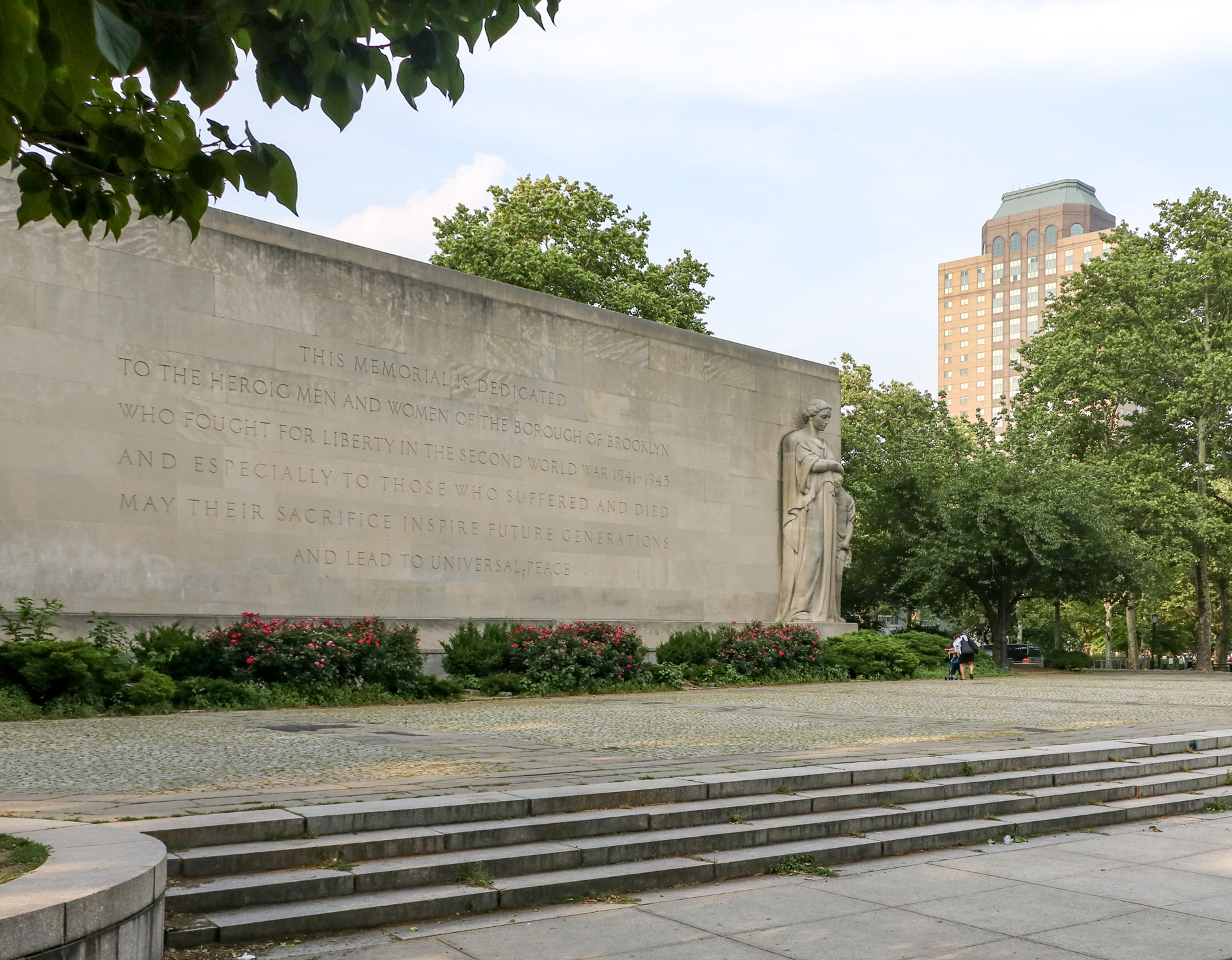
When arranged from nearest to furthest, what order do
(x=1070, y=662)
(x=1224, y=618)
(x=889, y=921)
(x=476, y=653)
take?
(x=889, y=921), (x=476, y=653), (x=1070, y=662), (x=1224, y=618)

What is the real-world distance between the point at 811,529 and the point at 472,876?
20.9 metres

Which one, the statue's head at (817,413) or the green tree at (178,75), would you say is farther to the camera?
the statue's head at (817,413)

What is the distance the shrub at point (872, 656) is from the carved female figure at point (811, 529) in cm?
151

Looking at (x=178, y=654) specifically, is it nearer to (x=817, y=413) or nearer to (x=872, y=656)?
(x=872, y=656)

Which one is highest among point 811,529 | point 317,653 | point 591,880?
point 811,529

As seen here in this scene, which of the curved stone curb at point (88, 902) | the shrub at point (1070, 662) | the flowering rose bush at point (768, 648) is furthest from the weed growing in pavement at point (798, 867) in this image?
the shrub at point (1070, 662)

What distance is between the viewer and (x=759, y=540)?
26.7 metres

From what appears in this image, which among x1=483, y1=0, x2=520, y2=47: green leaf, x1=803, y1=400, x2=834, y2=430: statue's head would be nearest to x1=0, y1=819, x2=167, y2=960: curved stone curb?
x1=483, y1=0, x2=520, y2=47: green leaf

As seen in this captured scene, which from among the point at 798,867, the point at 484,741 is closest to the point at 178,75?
the point at 798,867

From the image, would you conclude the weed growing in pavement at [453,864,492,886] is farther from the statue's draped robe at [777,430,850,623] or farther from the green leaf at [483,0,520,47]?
the statue's draped robe at [777,430,850,623]

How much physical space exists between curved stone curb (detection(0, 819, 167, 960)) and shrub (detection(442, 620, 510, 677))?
497 inches

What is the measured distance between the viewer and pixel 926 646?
26.9 m

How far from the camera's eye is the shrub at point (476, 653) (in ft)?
59.8

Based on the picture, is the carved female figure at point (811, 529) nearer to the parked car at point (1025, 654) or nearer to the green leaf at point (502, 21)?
the green leaf at point (502, 21)
